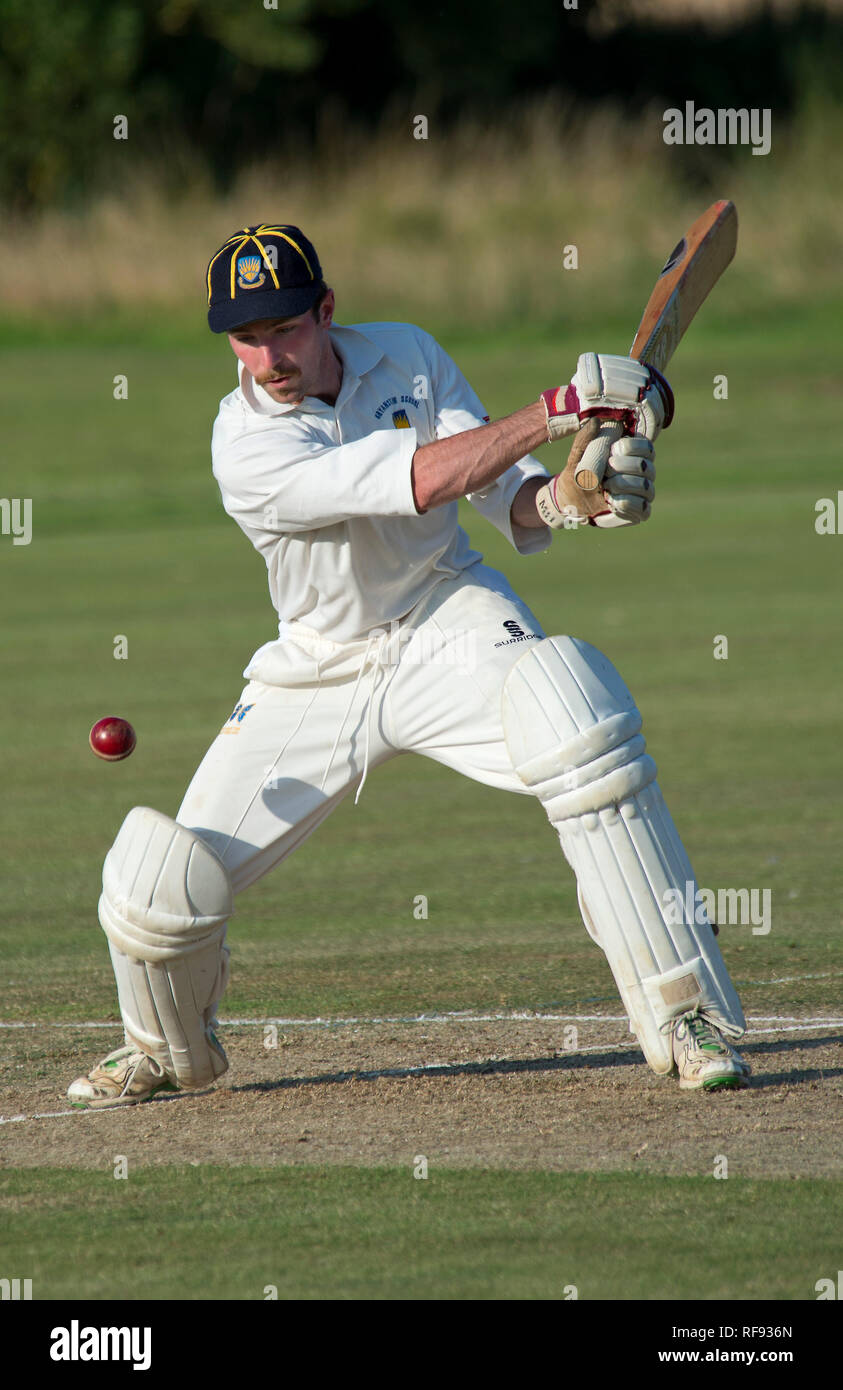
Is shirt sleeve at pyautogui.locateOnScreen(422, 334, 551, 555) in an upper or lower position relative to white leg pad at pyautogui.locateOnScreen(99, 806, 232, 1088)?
upper

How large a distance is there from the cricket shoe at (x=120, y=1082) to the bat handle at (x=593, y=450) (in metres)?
1.90

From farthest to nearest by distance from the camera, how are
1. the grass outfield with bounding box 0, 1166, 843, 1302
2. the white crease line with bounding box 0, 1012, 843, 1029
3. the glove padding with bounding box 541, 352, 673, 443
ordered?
1. the white crease line with bounding box 0, 1012, 843, 1029
2. the glove padding with bounding box 541, 352, 673, 443
3. the grass outfield with bounding box 0, 1166, 843, 1302

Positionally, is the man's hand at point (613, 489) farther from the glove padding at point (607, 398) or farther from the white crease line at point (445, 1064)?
the white crease line at point (445, 1064)

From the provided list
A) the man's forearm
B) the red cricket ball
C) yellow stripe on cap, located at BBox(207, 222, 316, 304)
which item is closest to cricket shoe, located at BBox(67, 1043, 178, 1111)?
the red cricket ball

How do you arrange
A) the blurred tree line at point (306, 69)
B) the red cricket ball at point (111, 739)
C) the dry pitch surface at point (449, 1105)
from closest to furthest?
the dry pitch surface at point (449, 1105), the red cricket ball at point (111, 739), the blurred tree line at point (306, 69)

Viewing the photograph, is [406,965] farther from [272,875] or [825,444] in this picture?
[825,444]

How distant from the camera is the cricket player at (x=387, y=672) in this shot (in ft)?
15.8

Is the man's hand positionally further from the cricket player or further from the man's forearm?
the man's forearm

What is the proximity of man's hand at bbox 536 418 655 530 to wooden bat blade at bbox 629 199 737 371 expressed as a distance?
497 millimetres

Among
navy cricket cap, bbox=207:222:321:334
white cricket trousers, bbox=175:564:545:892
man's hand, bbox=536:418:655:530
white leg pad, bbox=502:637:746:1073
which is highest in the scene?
navy cricket cap, bbox=207:222:321:334

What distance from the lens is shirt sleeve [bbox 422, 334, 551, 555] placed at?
5477 mm

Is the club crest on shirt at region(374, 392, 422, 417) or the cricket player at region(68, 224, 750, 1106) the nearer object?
the cricket player at region(68, 224, 750, 1106)

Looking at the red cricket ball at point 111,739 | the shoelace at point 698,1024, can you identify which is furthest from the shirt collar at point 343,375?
the shoelace at point 698,1024

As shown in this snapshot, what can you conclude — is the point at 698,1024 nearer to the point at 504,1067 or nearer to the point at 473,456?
the point at 504,1067
